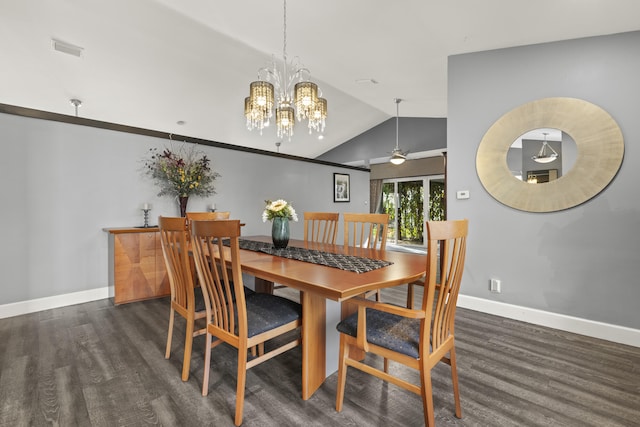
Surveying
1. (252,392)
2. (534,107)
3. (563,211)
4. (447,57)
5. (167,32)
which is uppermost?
(167,32)

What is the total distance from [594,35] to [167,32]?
419cm

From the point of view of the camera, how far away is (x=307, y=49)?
346 centimetres

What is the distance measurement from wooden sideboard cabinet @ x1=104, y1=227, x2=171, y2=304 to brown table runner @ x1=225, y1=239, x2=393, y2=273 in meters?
1.65

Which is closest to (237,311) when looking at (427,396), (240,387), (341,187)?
(240,387)

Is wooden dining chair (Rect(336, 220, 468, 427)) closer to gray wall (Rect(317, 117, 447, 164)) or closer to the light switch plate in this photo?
the light switch plate

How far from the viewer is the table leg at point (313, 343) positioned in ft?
5.42

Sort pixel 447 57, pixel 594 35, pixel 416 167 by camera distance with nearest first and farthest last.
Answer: pixel 594 35, pixel 447 57, pixel 416 167

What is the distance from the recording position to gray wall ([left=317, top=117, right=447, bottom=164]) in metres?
6.76

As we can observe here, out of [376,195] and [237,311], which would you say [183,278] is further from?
[376,195]

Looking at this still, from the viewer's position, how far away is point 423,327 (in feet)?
4.32

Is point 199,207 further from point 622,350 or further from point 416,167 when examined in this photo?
point 416,167

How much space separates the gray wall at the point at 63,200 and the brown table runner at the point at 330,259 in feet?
7.00

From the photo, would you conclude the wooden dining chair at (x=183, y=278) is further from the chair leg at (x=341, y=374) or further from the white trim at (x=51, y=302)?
the white trim at (x=51, y=302)

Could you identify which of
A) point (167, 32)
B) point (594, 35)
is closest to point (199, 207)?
point (167, 32)
